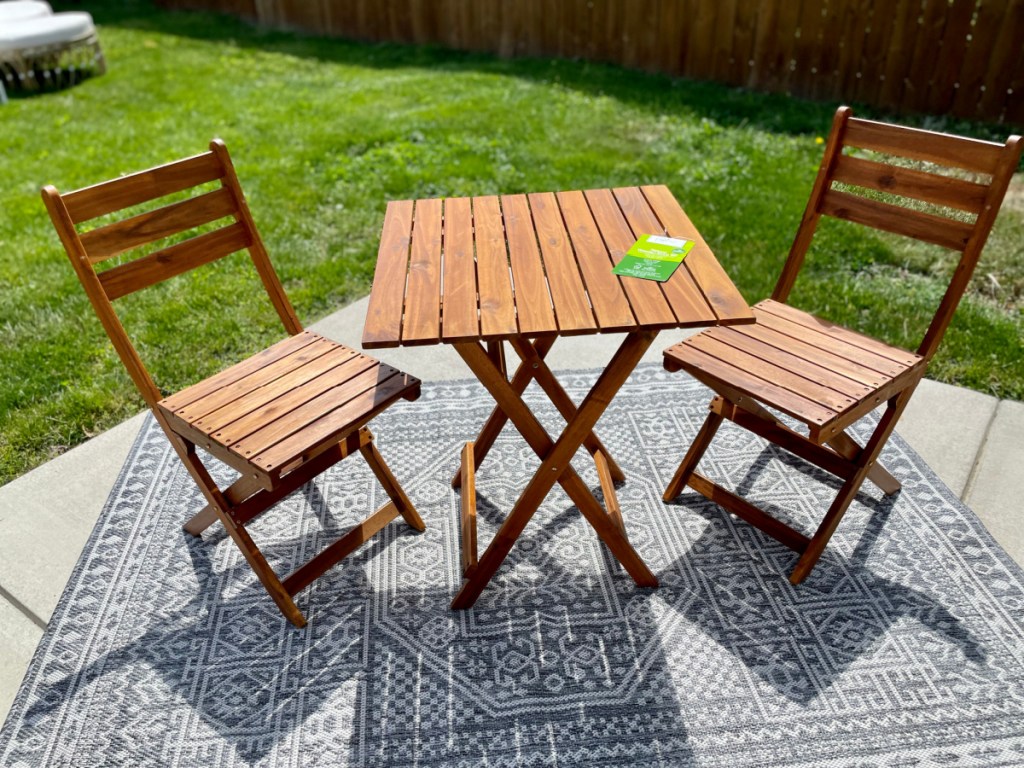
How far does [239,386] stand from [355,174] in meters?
3.53

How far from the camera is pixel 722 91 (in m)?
6.98

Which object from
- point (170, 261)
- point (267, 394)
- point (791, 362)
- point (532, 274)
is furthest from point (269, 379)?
point (791, 362)

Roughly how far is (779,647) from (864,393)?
827mm

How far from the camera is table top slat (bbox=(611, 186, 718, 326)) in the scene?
2059 millimetres

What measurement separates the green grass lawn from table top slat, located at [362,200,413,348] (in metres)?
1.60

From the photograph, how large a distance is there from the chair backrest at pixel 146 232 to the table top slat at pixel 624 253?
1.19m

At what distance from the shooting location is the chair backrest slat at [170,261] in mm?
2457

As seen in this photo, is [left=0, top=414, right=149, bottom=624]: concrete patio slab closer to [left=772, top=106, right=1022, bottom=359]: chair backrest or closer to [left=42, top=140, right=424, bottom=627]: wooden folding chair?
[left=42, top=140, right=424, bottom=627]: wooden folding chair

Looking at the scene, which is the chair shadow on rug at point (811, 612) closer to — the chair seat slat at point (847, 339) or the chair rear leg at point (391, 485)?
the chair seat slat at point (847, 339)

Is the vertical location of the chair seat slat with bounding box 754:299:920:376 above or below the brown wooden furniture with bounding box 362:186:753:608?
below

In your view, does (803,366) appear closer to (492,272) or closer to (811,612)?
(811,612)

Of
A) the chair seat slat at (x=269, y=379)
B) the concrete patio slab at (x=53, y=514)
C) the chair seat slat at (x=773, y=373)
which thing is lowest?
the concrete patio slab at (x=53, y=514)

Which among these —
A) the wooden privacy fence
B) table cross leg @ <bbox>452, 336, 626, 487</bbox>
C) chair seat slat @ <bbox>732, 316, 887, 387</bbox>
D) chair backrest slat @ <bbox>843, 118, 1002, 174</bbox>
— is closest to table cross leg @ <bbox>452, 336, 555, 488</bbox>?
table cross leg @ <bbox>452, 336, 626, 487</bbox>

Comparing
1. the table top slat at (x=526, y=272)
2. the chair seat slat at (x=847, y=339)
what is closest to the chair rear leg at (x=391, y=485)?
the table top slat at (x=526, y=272)
